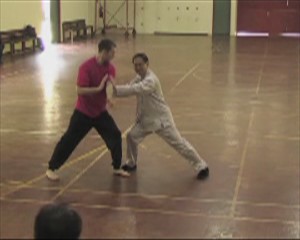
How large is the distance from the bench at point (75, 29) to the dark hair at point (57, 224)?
23.4 m

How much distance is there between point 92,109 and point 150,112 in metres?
0.67

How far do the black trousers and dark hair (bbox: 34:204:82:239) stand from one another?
4.50 m

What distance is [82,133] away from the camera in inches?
267

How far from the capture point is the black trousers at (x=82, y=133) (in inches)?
264

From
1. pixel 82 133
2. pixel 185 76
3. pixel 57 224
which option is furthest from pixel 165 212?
pixel 185 76

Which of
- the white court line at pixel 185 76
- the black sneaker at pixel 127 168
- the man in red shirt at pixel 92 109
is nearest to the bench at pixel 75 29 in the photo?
the white court line at pixel 185 76

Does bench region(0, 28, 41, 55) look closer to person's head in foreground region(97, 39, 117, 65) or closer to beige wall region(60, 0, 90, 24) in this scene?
beige wall region(60, 0, 90, 24)

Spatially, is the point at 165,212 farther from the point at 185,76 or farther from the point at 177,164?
the point at 185,76

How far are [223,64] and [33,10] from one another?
8.30 meters

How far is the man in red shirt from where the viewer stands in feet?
21.3

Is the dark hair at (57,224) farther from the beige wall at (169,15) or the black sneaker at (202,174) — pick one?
the beige wall at (169,15)

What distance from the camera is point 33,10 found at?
22.3 metres

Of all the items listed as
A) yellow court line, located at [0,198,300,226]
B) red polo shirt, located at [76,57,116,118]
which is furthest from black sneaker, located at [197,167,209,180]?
red polo shirt, located at [76,57,116,118]

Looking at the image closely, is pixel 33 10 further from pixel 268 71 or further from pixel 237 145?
pixel 237 145
